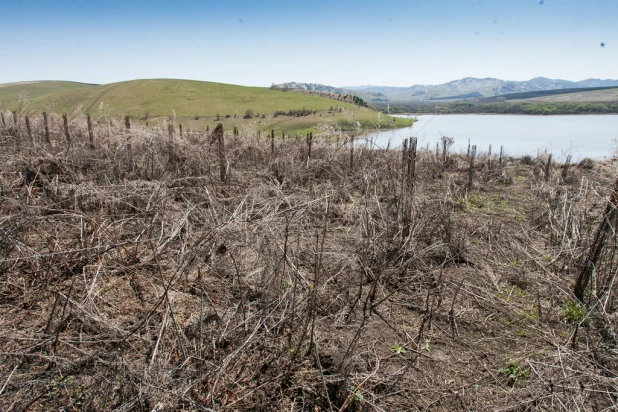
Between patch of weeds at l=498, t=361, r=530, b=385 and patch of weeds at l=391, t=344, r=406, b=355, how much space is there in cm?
80

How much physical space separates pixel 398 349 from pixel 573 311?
2124 mm

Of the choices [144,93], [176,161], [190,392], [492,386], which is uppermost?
[144,93]

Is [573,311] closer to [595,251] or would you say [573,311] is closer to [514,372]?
[595,251]

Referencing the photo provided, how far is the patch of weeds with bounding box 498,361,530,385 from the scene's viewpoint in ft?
9.16

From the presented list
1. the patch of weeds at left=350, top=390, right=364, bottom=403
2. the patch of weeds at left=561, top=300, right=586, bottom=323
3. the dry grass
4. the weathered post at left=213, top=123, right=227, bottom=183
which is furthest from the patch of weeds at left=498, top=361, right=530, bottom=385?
the weathered post at left=213, top=123, right=227, bottom=183

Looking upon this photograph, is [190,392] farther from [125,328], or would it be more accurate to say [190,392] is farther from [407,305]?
[407,305]

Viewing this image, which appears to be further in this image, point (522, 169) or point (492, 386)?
point (522, 169)

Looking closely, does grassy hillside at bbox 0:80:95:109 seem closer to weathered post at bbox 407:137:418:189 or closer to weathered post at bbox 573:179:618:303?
weathered post at bbox 407:137:418:189

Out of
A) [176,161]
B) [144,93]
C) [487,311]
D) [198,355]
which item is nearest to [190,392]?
[198,355]

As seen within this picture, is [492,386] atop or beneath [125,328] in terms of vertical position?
beneath

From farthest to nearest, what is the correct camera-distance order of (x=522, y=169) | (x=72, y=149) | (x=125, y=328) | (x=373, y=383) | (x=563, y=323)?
(x=522, y=169) → (x=72, y=149) → (x=563, y=323) → (x=125, y=328) → (x=373, y=383)

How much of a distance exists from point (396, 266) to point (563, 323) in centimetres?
178

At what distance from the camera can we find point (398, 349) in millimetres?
3057

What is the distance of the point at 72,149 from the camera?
742 cm
